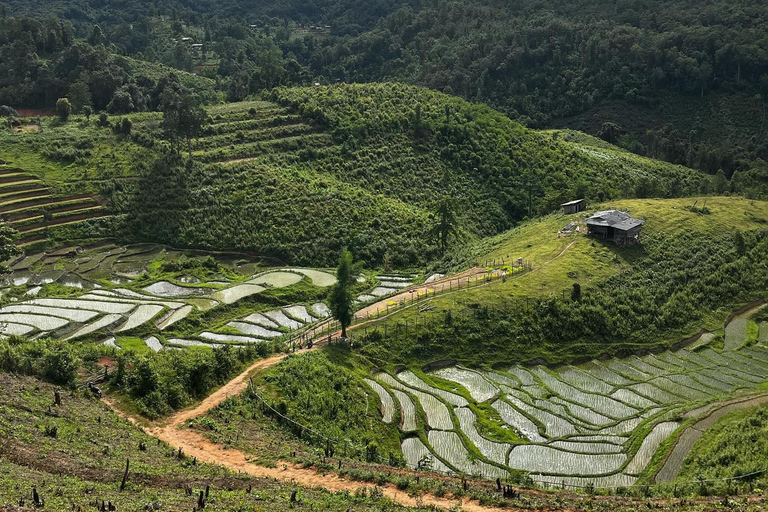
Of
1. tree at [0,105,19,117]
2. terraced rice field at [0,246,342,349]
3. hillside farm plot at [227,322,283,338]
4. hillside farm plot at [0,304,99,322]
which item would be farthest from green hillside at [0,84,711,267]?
hillside farm plot at [0,304,99,322]

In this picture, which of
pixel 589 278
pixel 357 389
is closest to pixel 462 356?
pixel 357 389

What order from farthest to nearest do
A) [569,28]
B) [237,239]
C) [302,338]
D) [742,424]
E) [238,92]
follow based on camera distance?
[569,28] → [238,92] → [237,239] → [302,338] → [742,424]

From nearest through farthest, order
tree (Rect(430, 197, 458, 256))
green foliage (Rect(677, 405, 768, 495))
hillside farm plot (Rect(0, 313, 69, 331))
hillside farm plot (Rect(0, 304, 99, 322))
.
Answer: green foliage (Rect(677, 405, 768, 495)) < hillside farm plot (Rect(0, 313, 69, 331)) < hillside farm plot (Rect(0, 304, 99, 322)) < tree (Rect(430, 197, 458, 256))

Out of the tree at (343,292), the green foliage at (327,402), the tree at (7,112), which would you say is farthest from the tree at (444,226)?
the tree at (7,112)

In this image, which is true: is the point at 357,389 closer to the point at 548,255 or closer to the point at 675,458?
the point at 675,458

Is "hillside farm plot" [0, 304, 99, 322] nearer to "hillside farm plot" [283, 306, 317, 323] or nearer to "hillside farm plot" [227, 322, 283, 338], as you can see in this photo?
"hillside farm plot" [227, 322, 283, 338]
